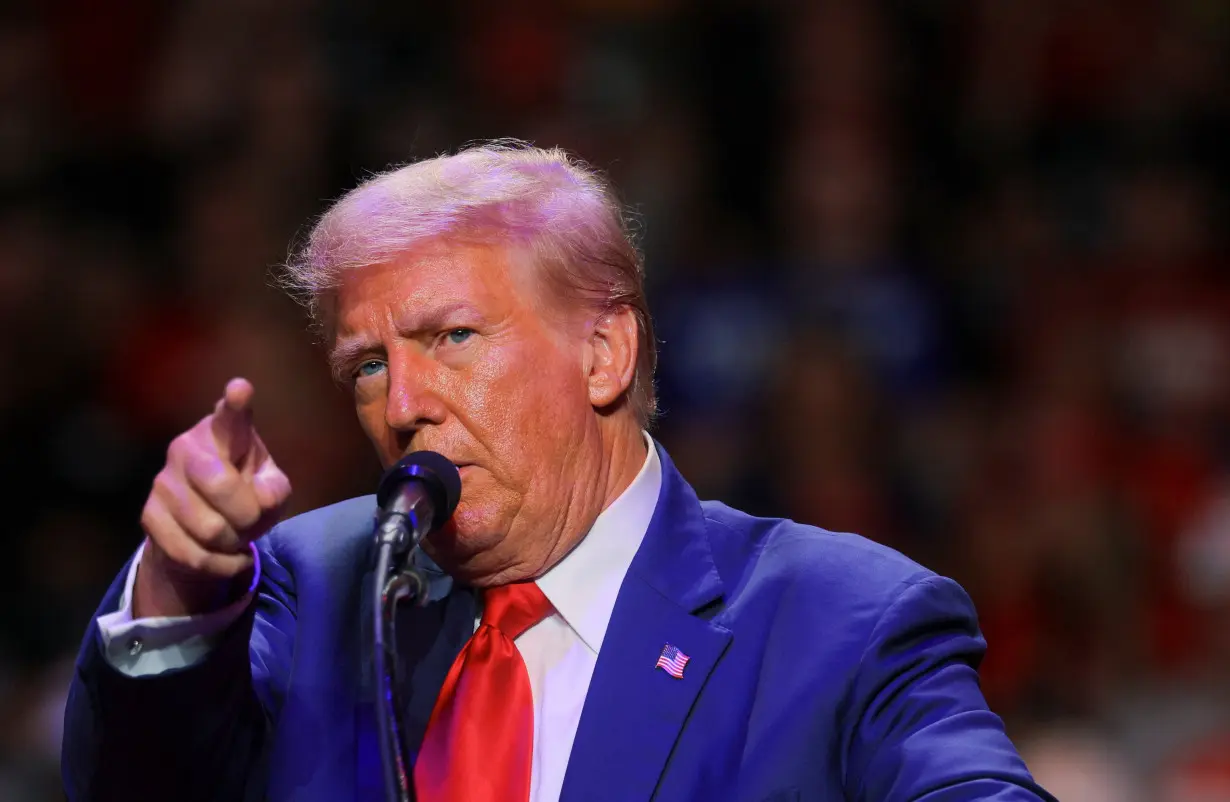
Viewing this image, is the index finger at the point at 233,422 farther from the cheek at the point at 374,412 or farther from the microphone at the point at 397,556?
the cheek at the point at 374,412

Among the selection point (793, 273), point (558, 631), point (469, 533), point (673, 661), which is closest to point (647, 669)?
point (673, 661)

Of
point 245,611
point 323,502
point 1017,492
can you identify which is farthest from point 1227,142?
point 245,611

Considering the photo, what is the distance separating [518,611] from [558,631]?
0.06 meters

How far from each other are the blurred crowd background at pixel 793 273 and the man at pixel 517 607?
1.69 meters

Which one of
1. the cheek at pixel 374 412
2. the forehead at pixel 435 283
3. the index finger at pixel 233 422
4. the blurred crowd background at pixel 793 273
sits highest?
the forehead at pixel 435 283

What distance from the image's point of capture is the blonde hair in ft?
6.68

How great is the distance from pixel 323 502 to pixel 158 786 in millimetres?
2536

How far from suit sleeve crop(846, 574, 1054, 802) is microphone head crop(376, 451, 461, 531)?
540mm

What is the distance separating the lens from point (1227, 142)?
5027mm

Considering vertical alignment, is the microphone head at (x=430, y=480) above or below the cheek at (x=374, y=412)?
above

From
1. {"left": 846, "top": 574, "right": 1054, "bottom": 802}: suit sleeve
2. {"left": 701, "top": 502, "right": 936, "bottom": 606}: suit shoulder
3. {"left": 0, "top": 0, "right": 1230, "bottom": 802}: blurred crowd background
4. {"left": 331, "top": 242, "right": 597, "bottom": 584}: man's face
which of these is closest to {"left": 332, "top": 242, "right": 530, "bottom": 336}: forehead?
{"left": 331, "top": 242, "right": 597, "bottom": 584}: man's face

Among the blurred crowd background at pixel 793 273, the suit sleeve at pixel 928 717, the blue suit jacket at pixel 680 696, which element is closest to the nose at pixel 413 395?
the blue suit jacket at pixel 680 696

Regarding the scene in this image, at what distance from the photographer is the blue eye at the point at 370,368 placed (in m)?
2.06

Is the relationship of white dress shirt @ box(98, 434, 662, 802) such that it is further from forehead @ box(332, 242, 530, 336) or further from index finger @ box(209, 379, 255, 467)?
forehead @ box(332, 242, 530, 336)
